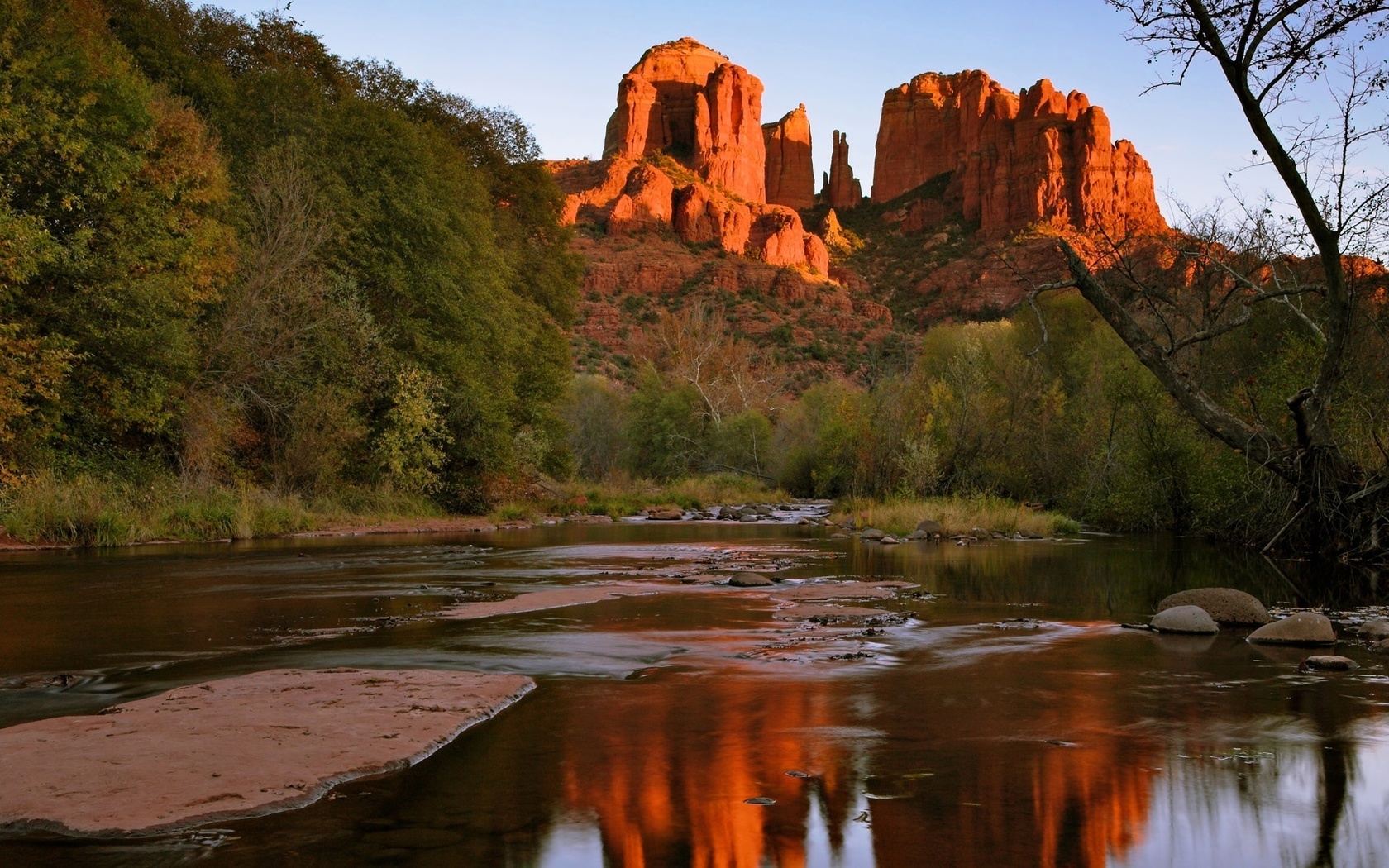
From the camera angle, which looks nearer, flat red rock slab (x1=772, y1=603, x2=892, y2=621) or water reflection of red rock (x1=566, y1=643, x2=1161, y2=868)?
water reflection of red rock (x1=566, y1=643, x2=1161, y2=868)

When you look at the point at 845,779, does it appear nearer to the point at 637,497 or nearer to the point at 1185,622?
the point at 1185,622

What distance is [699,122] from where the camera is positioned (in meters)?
129

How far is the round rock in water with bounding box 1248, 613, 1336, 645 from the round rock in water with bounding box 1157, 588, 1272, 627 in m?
0.93

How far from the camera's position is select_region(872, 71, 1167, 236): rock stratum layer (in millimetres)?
109188

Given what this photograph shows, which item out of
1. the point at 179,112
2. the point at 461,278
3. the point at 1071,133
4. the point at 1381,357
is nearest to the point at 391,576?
the point at 179,112

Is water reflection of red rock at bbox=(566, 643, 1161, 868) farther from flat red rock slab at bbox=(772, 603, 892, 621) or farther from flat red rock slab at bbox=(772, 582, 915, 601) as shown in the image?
flat red rock slab at bbox=(772, 582, 915, 601)

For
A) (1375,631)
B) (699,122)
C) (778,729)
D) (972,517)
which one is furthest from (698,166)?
(778,729)

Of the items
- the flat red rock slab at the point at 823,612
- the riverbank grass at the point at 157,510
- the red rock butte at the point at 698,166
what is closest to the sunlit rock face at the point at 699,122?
the red rock butte at the point at 698,166

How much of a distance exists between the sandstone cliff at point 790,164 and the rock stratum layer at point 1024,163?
1111 centimetres

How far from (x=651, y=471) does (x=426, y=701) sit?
45.0 metres

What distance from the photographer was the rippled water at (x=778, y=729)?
3969mm

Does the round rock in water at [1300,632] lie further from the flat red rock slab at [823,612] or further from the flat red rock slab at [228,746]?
the flat red rock slab at [228,746]

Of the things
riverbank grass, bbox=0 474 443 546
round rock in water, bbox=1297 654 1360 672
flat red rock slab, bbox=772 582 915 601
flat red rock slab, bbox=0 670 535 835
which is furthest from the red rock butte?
flat red rock slab, bbox=0 670 535 835

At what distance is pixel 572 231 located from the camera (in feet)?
131
